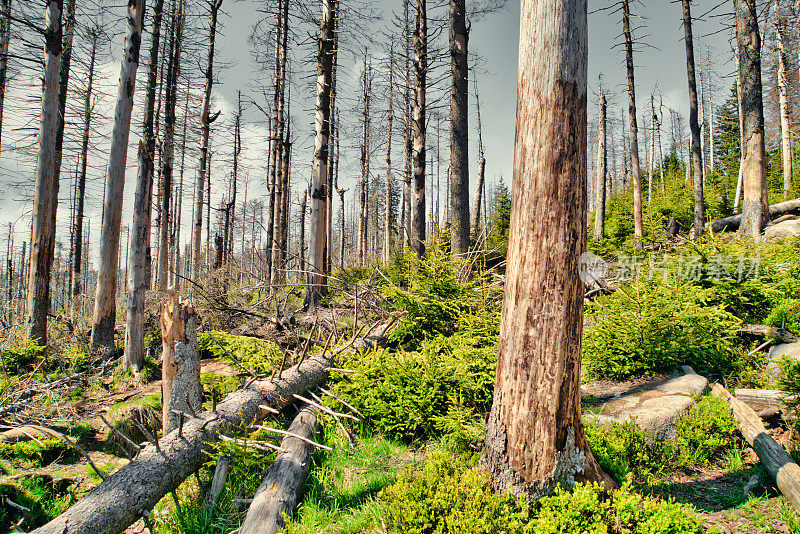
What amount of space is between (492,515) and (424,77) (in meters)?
10.1

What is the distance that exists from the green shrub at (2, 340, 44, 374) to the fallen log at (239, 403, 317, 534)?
21.3 feet

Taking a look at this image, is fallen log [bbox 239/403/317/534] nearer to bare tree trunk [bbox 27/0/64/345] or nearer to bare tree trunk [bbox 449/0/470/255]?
bare tree trunk [bbox 449/0/470/255]

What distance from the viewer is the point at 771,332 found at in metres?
5.38

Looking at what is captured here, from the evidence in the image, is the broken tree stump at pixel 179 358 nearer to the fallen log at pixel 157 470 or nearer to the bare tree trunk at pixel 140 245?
the fallen log at pixel 157 470

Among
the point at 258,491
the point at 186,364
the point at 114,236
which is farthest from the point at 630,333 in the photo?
the point at 114,236


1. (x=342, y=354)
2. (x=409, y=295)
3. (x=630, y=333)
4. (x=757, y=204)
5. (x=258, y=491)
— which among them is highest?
(x=757, y=204)

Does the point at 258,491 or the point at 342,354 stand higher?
the point at 342,354

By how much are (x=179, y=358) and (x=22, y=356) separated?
586 centimetres

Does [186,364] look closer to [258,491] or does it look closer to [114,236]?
[258,491]

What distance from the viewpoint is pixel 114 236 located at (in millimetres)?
7914

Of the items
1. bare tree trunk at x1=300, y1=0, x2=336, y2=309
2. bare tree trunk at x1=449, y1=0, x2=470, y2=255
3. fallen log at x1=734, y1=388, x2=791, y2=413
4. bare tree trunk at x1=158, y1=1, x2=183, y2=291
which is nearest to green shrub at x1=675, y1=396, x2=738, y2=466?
fallen log at x1=734, y1=388, x2=791, y2=413

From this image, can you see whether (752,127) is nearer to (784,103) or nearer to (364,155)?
(784,103)

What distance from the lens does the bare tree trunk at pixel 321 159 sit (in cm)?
866

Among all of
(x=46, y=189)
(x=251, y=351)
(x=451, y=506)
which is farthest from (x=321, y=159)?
(x=451, y=506)
